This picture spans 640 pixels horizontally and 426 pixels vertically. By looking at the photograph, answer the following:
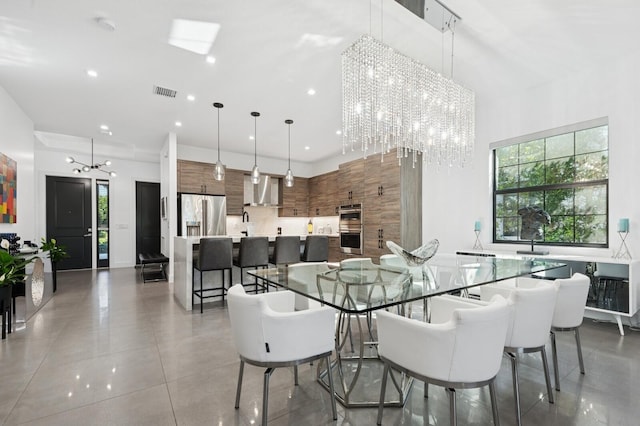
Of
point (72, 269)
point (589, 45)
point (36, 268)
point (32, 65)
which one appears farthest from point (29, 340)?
point (589, 45)

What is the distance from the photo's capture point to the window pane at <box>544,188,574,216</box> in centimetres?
386

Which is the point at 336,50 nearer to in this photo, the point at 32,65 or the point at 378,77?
the point at 378,77

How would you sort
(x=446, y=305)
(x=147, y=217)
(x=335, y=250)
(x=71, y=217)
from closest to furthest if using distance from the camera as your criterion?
(x=446, y=305), (x=335, y=250), (x=71, y=217), (x=147, y=217)

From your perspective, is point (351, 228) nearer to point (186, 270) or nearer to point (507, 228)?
point (507, 228)

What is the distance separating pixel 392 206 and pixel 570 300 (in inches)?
131

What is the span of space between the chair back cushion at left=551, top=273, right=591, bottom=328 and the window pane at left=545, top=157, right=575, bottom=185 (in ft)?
7.97

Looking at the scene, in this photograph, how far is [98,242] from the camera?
297 inches

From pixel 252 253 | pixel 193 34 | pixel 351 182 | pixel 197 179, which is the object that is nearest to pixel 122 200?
pixel 197 179

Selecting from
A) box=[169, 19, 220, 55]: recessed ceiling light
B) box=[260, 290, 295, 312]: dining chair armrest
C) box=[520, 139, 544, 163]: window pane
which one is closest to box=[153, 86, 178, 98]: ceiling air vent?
box=[169, 19, 220, 55]: recessed ceiling light

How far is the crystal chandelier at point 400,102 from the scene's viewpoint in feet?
8.88

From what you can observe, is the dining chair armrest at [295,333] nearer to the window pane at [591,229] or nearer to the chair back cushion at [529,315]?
the chair back cushion at [529,315]

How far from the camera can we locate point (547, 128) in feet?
12.8

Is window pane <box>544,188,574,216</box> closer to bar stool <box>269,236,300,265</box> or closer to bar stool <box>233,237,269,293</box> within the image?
bar stool <box>269,236,300,265</box>

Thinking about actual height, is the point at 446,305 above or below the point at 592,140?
below
